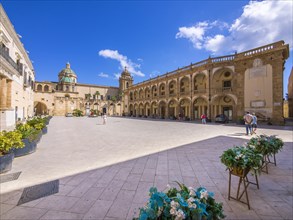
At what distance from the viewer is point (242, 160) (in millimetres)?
2580

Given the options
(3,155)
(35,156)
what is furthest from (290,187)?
(35,156)

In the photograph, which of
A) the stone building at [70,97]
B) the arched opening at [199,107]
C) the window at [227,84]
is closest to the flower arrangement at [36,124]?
the arched opening at [199,107]

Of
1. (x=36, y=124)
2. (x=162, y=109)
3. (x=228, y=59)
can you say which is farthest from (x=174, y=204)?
(x=162, y=109)

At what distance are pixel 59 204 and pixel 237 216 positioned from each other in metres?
3.31

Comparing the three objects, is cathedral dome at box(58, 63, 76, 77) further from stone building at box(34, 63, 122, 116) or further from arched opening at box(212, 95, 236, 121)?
arched opening at box(212, 95, 236, 121)

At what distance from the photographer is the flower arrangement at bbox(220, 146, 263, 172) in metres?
2.54

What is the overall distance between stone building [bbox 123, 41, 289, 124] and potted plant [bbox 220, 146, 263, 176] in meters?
19.8

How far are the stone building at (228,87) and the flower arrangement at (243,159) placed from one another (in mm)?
19835

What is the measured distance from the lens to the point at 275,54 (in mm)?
17266

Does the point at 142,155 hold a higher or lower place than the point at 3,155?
lower

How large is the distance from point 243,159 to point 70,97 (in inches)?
2248

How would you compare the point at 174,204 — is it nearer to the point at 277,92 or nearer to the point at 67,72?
the point at 277,92

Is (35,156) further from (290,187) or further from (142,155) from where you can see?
(290,187)

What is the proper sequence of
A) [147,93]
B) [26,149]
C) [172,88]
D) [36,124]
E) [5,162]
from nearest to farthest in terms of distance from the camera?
1. [5,162]
2. [26,149]
3. [36,124]
4. [172,88]
5. [147,93]
